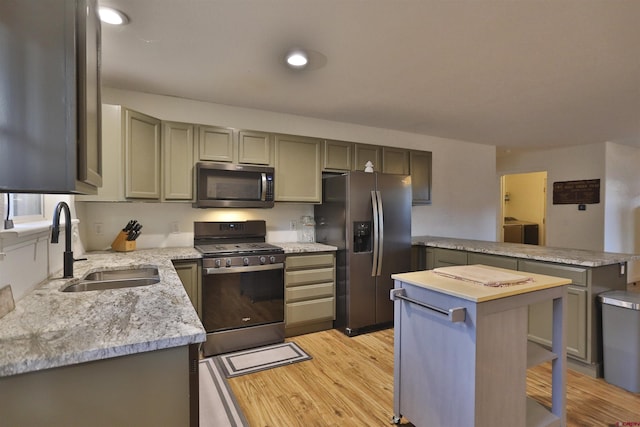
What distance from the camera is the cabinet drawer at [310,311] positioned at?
3223 mm

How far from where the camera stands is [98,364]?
96 centimetres

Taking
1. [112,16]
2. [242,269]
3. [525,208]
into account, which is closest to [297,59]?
[112,16]

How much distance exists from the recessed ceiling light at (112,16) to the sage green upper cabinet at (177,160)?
3.55 feet

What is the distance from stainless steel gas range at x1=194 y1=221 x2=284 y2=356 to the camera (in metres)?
2.82

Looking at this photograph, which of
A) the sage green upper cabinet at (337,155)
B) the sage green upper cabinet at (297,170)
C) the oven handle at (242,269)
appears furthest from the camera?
the sage green upper cabinet at (337,155)

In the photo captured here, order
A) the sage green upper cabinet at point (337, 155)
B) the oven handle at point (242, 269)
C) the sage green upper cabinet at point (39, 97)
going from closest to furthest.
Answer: the sage green upper cabinet at point (39, 97) < the oven handle at point (242, 269) < the sage green upper cabinet at point (337, 155)

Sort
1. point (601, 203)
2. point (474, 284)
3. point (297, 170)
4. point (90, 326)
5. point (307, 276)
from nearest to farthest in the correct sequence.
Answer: point (90, 326) < point (474, 284) < point (307, 276) < point (297, 170) < point (601, 203)

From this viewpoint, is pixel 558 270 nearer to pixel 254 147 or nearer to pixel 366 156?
pixel 366 156

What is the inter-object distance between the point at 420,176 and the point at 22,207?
3.98m

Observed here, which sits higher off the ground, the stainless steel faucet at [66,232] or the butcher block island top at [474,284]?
the stainless steel faucet at [66,232]

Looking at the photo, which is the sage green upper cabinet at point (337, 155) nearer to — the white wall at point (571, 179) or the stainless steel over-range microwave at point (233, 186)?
the stainless steel over-range microwave at point (233, 186)

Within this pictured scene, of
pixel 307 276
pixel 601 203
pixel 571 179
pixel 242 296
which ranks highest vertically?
pixel 571 179

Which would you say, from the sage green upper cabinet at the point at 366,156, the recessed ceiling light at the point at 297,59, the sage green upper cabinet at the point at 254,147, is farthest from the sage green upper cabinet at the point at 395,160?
the recessed ceiling light at the point at 297,59

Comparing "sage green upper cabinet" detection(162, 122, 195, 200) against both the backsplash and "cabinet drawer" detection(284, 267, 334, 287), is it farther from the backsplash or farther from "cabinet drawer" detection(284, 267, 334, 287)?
"cabinet drawer" detection(284, 267, 334, 287)
